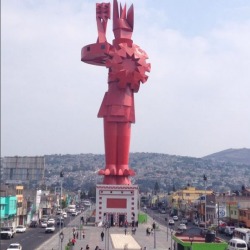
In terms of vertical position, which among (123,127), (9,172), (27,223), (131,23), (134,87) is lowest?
Answer: (27,223)

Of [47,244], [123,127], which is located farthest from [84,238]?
[123,127]

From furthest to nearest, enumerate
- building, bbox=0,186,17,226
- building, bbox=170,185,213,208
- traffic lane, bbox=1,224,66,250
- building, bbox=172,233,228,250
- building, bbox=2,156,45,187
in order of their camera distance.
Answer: building, bbox=170,185,213,208
building, bbox=2,156,45,187
building, bbox=0,186,17,226
traffic lane, bbox=1,224,66,250
building, bbox=172,233,228,250

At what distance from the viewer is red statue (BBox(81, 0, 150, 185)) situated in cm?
5853

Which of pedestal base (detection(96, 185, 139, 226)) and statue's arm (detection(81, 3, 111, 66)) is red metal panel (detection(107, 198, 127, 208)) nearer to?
pedestal base (detection(96, 185, 139, 226))

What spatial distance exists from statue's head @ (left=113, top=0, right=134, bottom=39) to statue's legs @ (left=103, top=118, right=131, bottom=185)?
10.9 meters

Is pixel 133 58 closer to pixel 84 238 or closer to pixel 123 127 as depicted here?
pixel 123 127

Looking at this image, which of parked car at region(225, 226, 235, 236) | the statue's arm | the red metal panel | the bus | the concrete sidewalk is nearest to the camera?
the concrete sidewalk

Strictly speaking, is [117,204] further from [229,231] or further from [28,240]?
[28,240]

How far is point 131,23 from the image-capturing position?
201ft

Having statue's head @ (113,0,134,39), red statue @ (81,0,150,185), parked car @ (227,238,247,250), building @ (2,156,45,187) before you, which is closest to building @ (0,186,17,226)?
red statue @ (81,0,150,185)

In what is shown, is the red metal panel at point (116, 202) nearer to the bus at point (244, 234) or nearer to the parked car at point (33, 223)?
the parked car at point (33, 223)

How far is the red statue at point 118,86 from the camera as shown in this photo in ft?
192

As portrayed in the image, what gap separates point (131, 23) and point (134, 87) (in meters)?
8.16

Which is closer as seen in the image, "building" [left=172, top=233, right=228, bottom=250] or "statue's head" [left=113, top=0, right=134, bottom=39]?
"building" [left=172, top=233, right=228, bottom=250]
